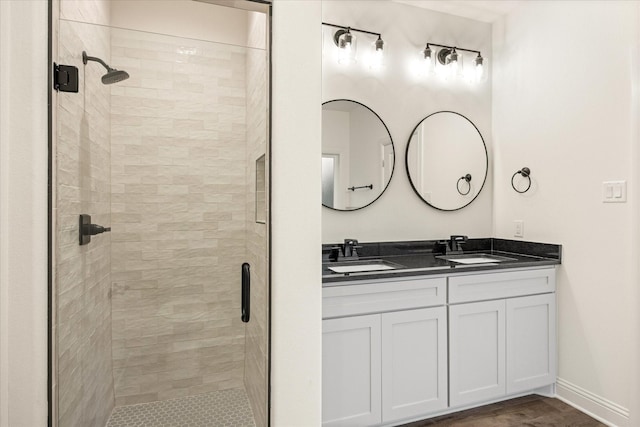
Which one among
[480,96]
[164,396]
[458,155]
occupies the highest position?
[480,96]

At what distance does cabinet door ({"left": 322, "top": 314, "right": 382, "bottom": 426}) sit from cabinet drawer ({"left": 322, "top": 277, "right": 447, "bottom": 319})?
0.05 meters

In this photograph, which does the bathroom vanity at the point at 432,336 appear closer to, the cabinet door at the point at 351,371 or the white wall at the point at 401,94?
the cabinet door at the point at 351,371

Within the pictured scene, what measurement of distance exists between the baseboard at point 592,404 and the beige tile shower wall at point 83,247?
8.36 ft

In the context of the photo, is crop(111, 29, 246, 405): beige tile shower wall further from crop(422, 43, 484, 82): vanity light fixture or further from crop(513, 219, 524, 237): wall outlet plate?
crop(513, 219, 524, 237): wall outlet plate

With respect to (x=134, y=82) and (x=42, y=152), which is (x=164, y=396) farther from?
(x=134, y=82)

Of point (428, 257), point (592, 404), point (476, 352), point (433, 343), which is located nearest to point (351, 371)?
point (433, 343)

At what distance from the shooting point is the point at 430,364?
79.9 inches

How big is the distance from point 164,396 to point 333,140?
1.74 meters

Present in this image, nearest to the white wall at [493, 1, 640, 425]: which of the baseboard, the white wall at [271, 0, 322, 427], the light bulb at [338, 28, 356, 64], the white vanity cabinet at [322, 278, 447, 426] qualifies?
the baseboard

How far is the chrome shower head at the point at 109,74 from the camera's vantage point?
4.25ft

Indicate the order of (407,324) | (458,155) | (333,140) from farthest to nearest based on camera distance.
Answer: (458,155)
(333,140)
(407,324)

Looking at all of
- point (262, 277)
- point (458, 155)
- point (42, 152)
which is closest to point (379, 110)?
point (458, 155)

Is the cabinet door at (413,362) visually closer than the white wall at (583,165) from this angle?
Yes

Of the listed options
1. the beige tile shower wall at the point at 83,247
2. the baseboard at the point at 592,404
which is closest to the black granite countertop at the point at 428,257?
the baseboard at the point at 592,404
